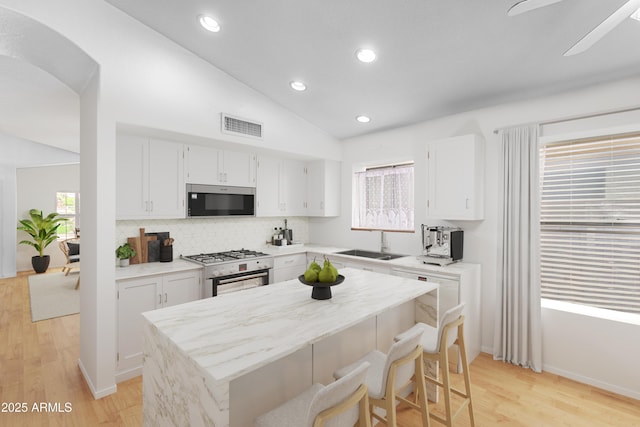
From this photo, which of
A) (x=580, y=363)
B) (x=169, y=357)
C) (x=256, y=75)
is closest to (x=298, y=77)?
(x=256, y=75)

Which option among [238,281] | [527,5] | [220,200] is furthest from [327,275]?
[220,200]

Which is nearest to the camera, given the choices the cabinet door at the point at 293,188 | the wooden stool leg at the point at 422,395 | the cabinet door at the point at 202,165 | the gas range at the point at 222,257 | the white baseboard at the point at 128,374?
the wooden stool leg at the point at 422,395

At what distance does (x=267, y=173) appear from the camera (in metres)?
4.35

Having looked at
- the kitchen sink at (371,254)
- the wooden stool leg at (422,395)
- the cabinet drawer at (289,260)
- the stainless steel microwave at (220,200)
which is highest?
the stainless steel microwave at (220,200)

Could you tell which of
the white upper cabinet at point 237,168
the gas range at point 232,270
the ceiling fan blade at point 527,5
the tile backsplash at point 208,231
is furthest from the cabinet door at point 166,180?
the ceiling fan blade at point 527,5

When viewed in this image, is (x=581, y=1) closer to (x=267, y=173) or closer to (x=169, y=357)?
(x=169, y=357)

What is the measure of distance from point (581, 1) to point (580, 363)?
9.50ft

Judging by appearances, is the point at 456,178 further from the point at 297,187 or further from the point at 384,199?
the point at 297,187

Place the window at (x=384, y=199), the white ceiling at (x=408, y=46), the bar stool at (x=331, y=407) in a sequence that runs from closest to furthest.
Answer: the bar stool at (x=331, y=407) < the white ceiling at (x=408, y=46) < the window at (x=384, y=199)

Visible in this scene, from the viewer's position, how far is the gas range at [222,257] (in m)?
3.42

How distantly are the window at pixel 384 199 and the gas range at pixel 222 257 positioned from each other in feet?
5.38

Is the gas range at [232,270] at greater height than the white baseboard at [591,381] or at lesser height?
greater

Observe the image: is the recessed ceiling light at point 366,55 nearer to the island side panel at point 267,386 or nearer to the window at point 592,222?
the window at point 592,222

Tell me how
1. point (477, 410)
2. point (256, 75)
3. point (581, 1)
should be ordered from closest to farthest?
point (581, 1), point (477, 410), point (256, 75)
